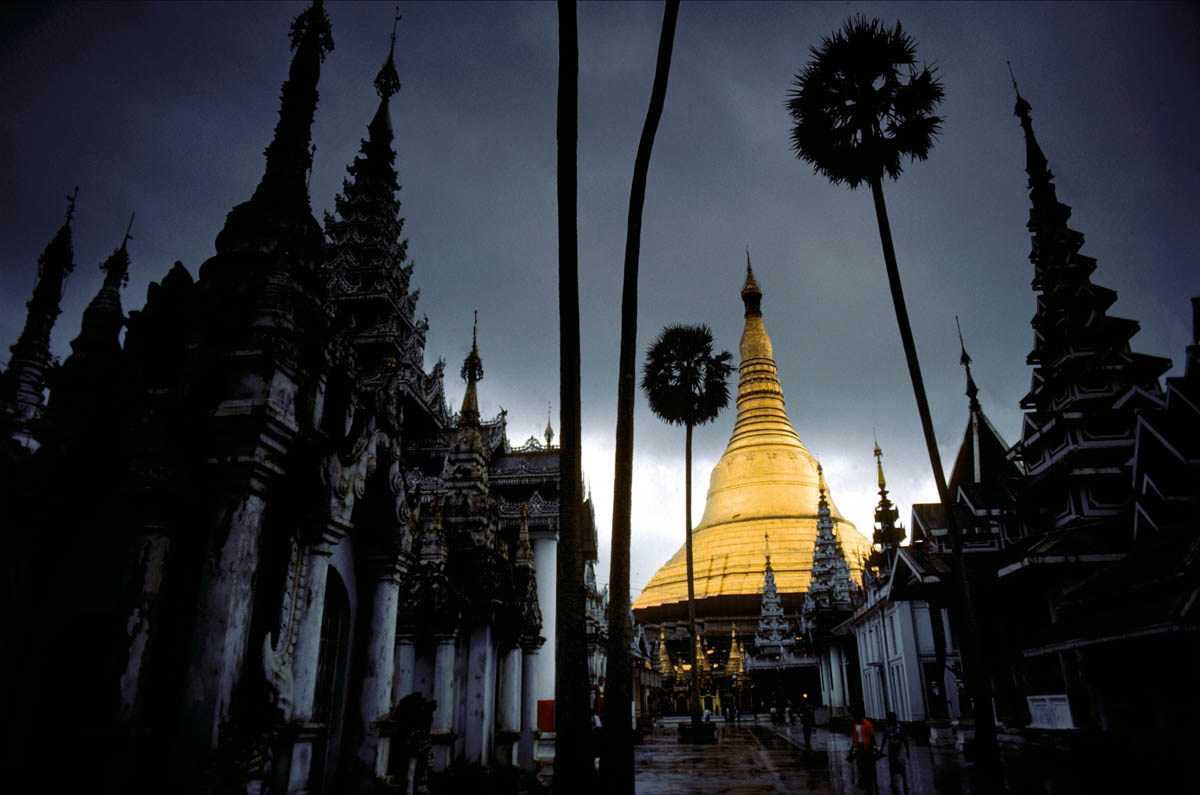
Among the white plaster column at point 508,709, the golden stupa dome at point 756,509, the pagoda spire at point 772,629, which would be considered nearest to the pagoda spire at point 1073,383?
the white plaster column at point 508,709

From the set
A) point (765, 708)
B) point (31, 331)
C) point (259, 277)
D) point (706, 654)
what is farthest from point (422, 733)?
point (765, 708)

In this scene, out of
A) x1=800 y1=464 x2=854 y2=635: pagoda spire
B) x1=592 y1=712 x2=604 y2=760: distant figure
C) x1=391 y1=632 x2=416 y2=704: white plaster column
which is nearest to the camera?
x1=592 y1=712 x2=604 y2=760: distant figure

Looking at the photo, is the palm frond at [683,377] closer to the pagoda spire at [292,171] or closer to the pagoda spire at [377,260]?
the pagoda spire at [377,260]

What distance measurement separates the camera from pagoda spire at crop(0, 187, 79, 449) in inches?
258

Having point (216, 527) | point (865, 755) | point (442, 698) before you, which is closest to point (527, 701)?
point (442, 698)

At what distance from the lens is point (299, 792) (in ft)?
21.0

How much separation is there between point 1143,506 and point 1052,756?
7.29m

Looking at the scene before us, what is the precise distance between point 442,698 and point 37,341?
7.22 meters

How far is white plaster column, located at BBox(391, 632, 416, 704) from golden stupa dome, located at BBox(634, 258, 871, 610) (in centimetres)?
5486

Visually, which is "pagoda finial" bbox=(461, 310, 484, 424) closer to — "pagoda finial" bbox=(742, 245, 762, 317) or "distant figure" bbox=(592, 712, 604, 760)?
"distant figure" bbox=(592, 712, 604, 760)

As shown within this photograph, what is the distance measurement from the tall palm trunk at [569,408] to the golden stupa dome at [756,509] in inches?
2250

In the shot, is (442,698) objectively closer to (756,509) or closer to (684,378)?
(684,378)

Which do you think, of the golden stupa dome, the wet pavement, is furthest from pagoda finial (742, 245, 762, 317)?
the wet pavement

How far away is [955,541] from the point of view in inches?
509
